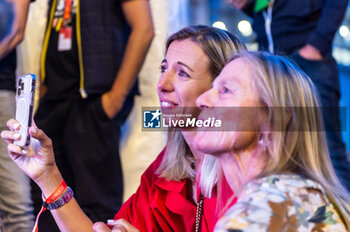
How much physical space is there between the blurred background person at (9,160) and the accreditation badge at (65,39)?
30cm

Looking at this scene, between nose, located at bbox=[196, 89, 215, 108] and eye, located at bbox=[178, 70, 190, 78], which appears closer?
nose, located at bbox=[196, 89, 215, 108]

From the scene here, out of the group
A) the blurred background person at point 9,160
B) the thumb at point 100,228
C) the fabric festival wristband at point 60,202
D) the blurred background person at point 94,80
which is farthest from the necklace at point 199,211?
the blurred background person at point 94,80

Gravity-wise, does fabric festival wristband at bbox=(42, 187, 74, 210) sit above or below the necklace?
above

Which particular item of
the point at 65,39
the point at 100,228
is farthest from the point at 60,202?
the point at 65,39

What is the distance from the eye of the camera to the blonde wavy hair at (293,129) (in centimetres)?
104

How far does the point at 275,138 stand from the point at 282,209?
0.55 ft

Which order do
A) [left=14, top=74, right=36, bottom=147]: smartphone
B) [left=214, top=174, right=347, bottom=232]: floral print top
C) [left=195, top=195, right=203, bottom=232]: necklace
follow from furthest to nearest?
[left=195, top=195, right=203, bottom=232]: necklace, [left=14, top=74, right=36, bottom=147]: smartphone, [left=214, top=174, right=347, bottom=232]: floral print top

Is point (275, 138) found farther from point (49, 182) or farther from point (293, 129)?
point (49, 182)

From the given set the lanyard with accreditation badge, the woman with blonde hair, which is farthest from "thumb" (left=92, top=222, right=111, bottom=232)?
the lanyard with accreditation badge

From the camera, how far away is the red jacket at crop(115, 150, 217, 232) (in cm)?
150

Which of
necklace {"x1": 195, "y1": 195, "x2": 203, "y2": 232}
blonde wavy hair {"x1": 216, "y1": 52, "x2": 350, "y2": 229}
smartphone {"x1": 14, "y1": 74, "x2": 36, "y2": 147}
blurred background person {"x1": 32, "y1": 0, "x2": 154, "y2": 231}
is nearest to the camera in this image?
blonde wavy hair {"x1": 216, "y1": 52, "x2": 350, "y2": 229}

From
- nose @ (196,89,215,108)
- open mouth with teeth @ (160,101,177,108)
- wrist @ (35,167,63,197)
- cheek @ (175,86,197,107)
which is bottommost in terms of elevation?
wrist @ (35,167,63,197)

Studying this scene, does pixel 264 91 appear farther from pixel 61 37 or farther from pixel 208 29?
pixel 61 37

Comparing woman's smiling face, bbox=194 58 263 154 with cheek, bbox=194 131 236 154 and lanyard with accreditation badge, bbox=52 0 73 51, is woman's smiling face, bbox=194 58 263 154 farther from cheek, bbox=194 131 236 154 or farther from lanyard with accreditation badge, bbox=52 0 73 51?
lanyard with accreditation badge, bbox=52 0 73 51
